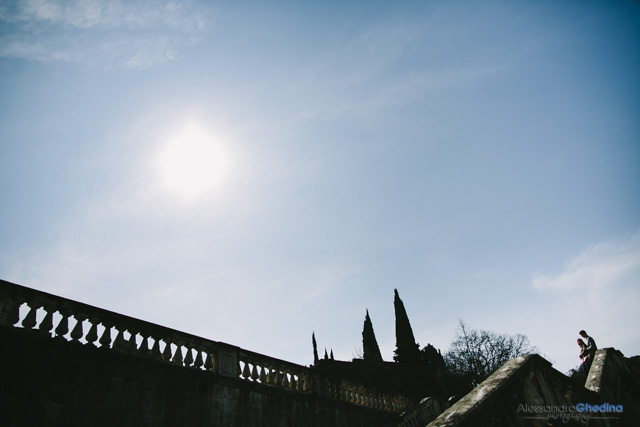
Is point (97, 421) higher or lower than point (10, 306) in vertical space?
lower

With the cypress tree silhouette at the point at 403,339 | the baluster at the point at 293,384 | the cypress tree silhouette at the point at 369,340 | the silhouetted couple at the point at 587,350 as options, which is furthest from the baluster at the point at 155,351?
the cypress tree silhouette at the point at 369,340

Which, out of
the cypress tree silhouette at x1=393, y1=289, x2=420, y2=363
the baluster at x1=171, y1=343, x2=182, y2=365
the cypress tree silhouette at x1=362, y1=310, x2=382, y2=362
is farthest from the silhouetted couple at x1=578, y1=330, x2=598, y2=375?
the cypress tree silhouette at x1=362, y1=310, x2=382, y2=362

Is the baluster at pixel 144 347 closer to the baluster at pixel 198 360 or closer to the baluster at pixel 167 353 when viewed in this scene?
the baluster at pixel 167 353

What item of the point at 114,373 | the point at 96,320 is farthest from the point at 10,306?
the point at 114,373

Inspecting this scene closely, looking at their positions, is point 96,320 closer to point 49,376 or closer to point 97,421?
point 49,376

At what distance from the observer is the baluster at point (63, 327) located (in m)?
6.04

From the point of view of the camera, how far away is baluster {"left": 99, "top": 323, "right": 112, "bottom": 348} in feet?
21.3

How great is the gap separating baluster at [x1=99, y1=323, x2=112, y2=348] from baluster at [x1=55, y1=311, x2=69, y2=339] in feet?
2.04

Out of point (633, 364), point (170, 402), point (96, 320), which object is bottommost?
point (633, 364)

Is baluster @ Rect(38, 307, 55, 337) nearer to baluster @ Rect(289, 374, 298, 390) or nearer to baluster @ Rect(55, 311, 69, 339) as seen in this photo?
baluster @ Rect(55, 311, 69, 339)

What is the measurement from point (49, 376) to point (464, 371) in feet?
149

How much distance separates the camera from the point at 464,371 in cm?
4128

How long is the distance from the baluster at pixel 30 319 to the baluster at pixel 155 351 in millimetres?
2116

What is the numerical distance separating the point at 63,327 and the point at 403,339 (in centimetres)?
4993
